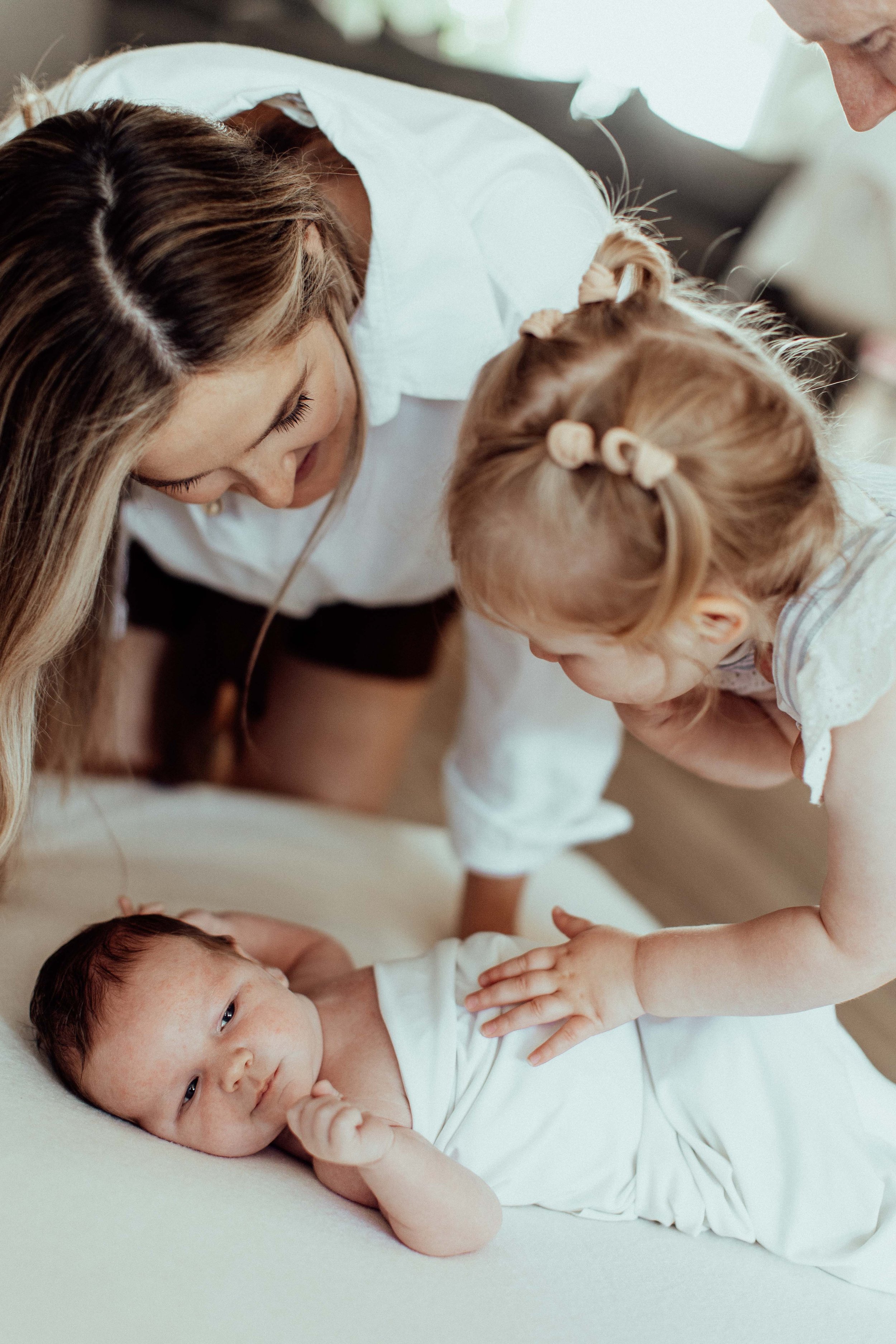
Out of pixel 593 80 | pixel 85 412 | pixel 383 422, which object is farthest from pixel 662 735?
pixel 593 80

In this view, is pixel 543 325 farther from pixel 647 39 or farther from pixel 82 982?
pixel 647 39

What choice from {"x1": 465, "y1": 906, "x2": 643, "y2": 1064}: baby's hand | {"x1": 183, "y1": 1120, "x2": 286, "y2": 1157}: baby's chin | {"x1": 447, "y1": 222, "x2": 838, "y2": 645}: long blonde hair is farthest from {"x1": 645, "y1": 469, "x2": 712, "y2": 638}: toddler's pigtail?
{"x1": 183, "y1": 1120, "x2": 286, "y2": 1157}: baby's chin

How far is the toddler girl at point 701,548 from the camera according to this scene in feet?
2.28

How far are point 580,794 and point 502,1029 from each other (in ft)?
1.59

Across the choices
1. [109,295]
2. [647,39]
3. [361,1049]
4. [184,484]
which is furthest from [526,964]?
[647,39]

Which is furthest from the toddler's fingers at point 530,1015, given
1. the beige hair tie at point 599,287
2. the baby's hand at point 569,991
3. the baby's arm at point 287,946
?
the beige hair tie at point 599,287

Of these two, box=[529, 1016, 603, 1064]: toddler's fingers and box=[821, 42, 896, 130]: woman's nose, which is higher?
box=[821, 42, 896, 130]: woman's nose

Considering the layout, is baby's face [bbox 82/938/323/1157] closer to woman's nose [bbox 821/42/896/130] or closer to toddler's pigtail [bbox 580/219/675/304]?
toddler's pigtail [bbox 580/219/675/304]

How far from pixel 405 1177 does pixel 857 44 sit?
864 mm

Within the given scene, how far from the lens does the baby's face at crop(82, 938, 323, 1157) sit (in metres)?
0.87

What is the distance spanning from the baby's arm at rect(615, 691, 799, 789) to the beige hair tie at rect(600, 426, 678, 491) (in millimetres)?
370

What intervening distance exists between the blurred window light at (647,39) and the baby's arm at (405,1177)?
3.68 m

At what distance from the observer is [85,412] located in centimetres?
78

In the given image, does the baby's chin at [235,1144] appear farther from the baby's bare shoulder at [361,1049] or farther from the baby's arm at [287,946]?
the baby's arm at [287,946]
